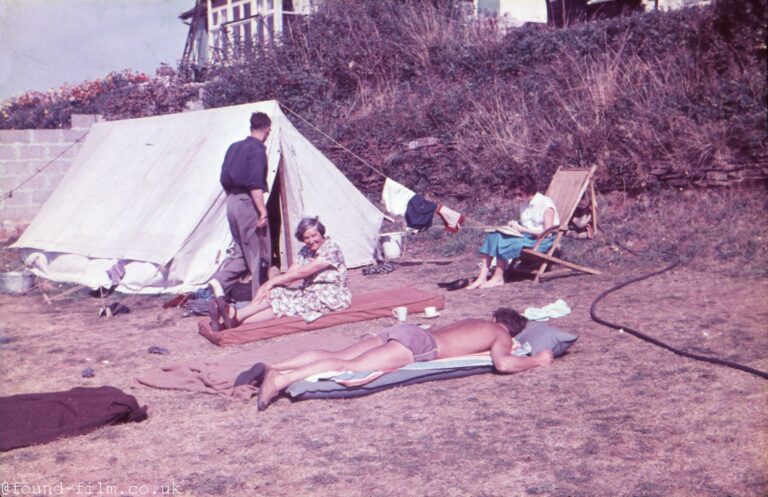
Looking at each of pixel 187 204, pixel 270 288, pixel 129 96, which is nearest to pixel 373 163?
pixel 187 204

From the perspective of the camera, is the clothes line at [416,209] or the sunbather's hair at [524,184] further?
the sunbather's hair at [524,184]

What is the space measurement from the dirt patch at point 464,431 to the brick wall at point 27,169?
6.52 metres

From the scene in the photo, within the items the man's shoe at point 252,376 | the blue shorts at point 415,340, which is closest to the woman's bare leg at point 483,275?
the blue shorts at point 415,340

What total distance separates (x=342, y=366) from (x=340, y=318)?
5.92ft

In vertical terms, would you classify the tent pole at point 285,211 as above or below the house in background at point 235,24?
below

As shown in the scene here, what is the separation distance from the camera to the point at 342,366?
4566mm

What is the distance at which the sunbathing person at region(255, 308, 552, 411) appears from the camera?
178 inches

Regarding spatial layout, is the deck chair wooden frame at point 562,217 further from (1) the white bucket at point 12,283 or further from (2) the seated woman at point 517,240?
(1) the white bucket at point 12,283

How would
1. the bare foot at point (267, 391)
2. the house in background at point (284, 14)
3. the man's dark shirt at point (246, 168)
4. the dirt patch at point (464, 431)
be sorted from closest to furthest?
the dirt patch at point (464, 431) < the bare foot at point (267, 391) < the man's dark shirt at point (246, 168) < the house in background at point (284, 14)

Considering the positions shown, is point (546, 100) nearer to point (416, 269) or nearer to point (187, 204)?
point (416, 269)

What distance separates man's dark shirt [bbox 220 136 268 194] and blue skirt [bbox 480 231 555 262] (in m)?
2.35

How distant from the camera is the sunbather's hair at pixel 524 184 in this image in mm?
10883

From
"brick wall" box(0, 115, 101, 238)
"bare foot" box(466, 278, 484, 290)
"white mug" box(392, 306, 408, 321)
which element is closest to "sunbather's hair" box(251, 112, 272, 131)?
"white mug" box(392, 306, 408, 321)

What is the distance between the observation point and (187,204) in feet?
26.5
